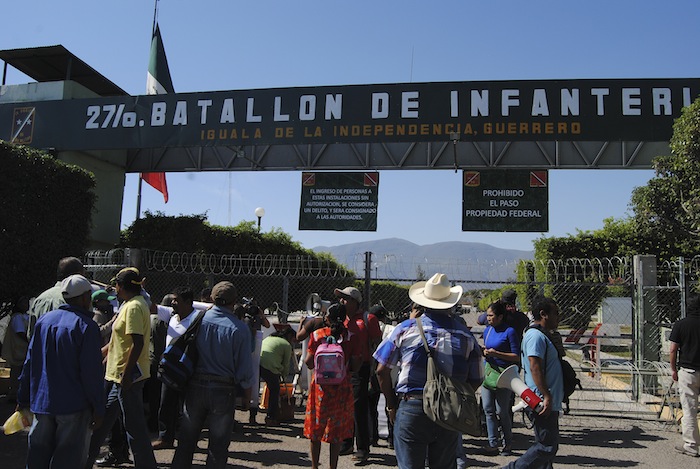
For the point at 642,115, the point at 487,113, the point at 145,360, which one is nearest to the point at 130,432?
the point at 145,360

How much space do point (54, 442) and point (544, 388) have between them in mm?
3614

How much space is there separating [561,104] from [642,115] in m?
1.63

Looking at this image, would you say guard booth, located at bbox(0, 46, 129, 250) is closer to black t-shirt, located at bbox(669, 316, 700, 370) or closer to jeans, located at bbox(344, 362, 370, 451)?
jeans, located at bbox(344, 362, 370, 451)

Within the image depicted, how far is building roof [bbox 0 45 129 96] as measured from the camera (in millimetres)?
15742

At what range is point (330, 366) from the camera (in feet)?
18.2

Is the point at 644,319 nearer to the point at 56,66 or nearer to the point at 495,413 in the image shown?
the point at 495,413

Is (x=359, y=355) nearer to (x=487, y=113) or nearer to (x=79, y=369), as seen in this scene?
(x=79, y=369)

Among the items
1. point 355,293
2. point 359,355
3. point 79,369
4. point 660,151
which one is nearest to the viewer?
point 79,369

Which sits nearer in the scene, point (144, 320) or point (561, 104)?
point (144, 320)

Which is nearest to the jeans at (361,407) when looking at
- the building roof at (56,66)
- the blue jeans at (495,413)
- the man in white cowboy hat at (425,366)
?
the blue jeans at (495,413)

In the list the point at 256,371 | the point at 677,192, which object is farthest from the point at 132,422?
the point at 677,192

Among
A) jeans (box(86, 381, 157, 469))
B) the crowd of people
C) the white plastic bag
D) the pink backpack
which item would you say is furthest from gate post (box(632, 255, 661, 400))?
the white plastic bag

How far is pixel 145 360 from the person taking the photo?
520 centimetres

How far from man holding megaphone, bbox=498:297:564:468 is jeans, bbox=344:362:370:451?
1.91 m
